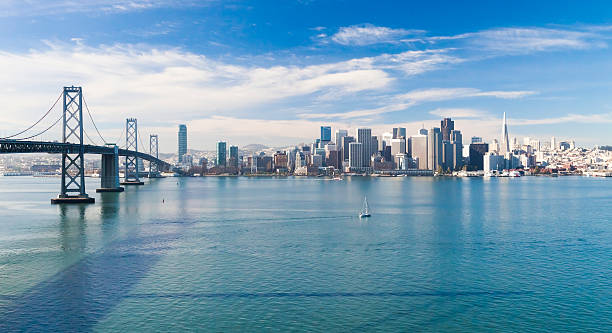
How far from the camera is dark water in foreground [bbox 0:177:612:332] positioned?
564 inches

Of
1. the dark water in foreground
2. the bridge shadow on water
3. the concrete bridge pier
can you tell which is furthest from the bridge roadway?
the bridge shadow on water

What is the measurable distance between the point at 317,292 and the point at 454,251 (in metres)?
10.5

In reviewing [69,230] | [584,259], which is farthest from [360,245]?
[69,230]

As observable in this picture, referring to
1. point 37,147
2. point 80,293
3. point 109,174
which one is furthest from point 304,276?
point 109,174

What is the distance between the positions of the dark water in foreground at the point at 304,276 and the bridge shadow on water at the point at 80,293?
0.21 feet

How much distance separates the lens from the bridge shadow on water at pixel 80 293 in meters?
13.9

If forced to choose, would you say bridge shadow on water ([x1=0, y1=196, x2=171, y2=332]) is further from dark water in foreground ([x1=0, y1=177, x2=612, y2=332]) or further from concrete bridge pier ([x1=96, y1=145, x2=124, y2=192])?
concrete bridge pier ([x1=96, y1=145, x2=124, y2=192])

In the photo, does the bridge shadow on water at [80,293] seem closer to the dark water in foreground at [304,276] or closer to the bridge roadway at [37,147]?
the dark water in foreground at [304,276]

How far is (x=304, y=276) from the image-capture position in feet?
63.3

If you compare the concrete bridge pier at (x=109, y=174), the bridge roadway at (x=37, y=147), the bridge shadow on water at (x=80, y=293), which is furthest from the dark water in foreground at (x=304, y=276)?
the concrete bridge pier at (x=109, y=174)

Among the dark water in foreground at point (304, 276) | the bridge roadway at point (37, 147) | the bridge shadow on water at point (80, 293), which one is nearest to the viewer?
the bridge shadow on water at point (80, 293)

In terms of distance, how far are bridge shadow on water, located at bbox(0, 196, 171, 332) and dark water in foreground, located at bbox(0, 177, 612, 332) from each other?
0.06 m

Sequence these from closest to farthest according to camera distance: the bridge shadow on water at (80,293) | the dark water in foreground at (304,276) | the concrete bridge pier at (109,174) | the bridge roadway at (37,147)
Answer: the bridge shadow on water at (80,293) < the dark water in foreground at (304,276) < the bridge roadway at (37,147) < the concrete bridge pier at (109,174)

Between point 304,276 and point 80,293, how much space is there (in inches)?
330
